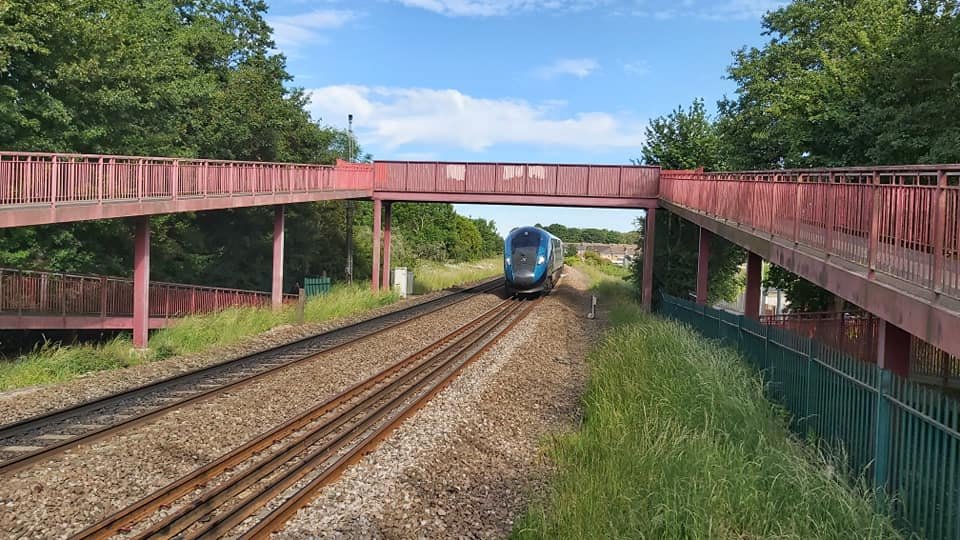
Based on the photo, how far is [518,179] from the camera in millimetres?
28312

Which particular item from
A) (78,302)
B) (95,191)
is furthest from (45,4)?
(78,302)

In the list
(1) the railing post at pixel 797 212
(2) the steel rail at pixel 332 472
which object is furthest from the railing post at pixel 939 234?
(2) the steel rail at pixel 332 472

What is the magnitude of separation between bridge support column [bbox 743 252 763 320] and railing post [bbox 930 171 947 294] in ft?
33.9

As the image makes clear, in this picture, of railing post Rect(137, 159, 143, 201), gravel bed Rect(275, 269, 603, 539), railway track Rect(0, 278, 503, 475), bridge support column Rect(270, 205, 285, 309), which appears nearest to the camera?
gravel bed Rect(275, 269, 603, 539)

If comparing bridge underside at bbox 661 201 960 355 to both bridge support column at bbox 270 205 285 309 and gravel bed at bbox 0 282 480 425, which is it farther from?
bridge support column at bbox 270 205 285 309

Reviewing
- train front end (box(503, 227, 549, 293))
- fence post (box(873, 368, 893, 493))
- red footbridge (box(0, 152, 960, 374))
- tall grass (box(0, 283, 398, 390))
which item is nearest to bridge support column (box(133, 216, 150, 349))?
red footbridge (box(0, 152, 960, 374))

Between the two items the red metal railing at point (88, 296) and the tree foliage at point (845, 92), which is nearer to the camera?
the tree foliage at point (845, 92)

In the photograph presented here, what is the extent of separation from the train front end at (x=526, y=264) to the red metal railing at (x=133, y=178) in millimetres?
9144

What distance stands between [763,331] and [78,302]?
50.9 feet

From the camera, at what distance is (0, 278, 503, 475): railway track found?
8.52 meters

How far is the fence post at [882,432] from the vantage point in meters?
6.38

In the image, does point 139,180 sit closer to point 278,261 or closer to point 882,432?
point 278,261

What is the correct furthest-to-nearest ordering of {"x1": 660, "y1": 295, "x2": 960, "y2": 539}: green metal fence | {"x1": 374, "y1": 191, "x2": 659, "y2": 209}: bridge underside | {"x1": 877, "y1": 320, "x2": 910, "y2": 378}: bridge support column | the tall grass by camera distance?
{"x1": 374, "y1": 191, "x2": 659, "y2": 209}: bridge underside → the tall grass → {"x1": 877, "y1": 320, "x2": 910, "y2": 378}: bridge support column → {"x1": 660, "y1": 295, "x2": 960, "y2": 539}: green metal fence

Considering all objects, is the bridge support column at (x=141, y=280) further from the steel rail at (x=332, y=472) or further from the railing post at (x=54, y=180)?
the steel rail at (x=332, y=472)
